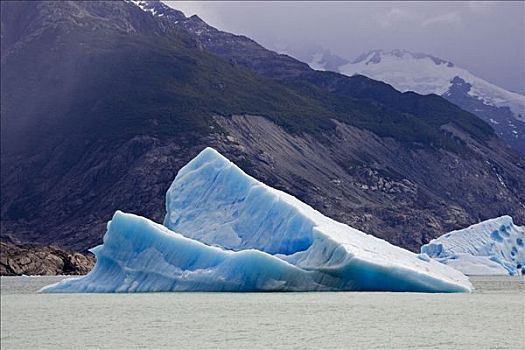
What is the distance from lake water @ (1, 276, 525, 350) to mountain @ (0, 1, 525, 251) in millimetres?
69396

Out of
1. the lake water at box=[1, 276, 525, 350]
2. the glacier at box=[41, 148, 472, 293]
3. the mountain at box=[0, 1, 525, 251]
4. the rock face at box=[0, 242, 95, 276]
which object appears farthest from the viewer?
the mountain at box=[0, 1, 525, 251]

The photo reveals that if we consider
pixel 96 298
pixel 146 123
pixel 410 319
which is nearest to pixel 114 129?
pixel 146 123

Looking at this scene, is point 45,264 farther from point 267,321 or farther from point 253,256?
point 267,321

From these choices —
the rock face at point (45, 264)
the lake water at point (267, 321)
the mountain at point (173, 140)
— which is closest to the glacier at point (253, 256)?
the lake water at point (267, 321)

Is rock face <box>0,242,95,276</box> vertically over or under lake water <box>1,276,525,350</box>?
under

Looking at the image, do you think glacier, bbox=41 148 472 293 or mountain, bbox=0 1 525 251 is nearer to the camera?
glacier, bbox=41 148 472 293

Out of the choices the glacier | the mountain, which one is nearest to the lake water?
the glacier

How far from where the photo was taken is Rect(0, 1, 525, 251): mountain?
104688mm

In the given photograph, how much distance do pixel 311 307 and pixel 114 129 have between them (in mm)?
94368

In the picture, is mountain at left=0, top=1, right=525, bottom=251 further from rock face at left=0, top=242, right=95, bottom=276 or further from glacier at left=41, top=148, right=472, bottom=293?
glacier at left=41, top=148, right=472, bottom=293

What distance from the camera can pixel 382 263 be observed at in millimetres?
27062

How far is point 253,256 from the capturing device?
26703mm

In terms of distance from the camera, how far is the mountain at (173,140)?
105 m

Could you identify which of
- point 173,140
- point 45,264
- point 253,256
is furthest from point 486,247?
point 173,140
